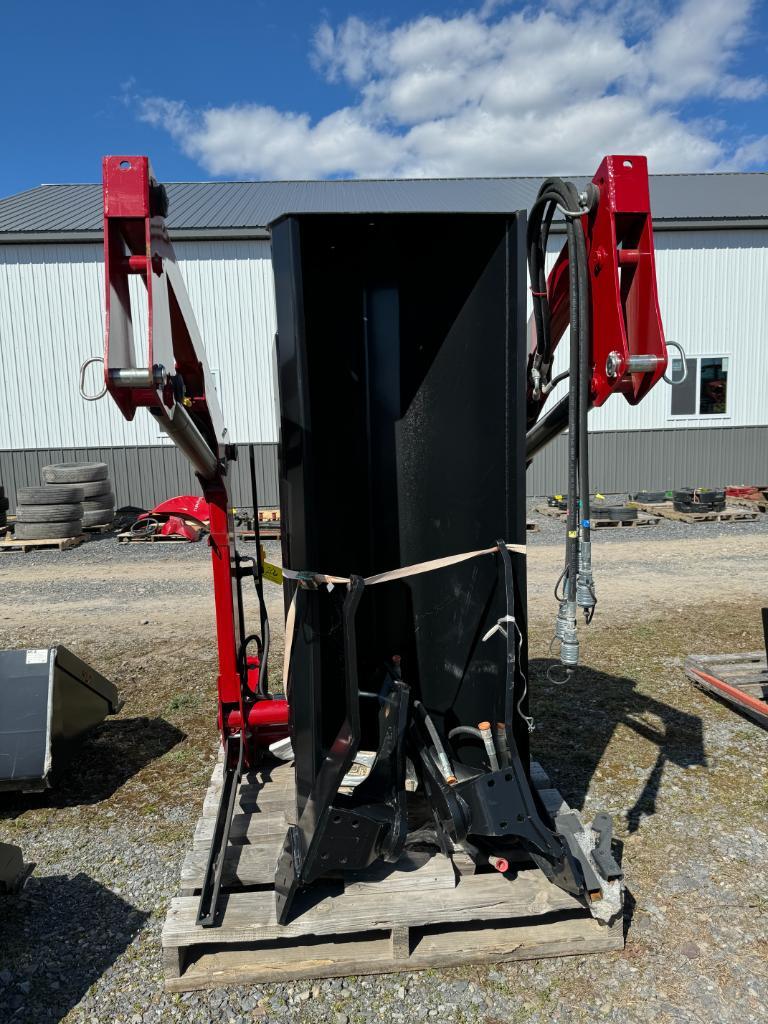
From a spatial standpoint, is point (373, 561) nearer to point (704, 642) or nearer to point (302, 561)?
point (302, 561)

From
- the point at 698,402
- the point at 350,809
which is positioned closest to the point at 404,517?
the point at 350,809

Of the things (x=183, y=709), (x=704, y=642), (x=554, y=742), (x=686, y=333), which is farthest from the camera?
(x=686, y=333)

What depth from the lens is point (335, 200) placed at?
16.1m

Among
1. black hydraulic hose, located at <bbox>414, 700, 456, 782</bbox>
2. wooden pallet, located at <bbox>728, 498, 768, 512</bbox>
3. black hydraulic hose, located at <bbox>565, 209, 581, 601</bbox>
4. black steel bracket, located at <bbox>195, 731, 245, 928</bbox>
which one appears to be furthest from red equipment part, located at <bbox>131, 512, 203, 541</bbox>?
wooden pallet, located at <bbox>728, 498, 768, 512</bbox>

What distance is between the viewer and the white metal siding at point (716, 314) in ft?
45.1

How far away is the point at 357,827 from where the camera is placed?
2.42 metres

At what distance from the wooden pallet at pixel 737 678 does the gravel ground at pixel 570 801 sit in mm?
104

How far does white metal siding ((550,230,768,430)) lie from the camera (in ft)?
45.1

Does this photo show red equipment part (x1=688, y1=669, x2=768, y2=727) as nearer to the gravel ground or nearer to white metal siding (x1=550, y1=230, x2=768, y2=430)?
the gravel ground

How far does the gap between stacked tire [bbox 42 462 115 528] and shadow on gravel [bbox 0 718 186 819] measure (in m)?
7.67

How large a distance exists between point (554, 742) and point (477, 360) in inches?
102

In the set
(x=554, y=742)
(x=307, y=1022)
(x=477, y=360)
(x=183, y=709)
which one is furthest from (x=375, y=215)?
(x=183, y=709)

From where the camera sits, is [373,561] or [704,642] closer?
[373,561]

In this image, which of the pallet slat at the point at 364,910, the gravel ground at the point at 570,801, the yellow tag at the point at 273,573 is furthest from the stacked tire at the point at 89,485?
the pallet slat at the point at 364,910
